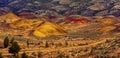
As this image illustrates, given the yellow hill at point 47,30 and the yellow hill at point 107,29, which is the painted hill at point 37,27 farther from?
the yellow hill at point 107,29

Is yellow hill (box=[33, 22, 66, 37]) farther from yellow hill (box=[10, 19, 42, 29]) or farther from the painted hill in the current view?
yellow hill (box=[10, 19, 42, 29])

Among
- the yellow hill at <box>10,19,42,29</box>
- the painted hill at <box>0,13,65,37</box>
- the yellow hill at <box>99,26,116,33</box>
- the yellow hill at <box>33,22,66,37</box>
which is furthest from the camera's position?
the yellow hill at <box>10,19,42,29</box>

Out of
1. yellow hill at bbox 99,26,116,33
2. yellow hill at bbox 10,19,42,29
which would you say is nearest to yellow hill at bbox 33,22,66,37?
yellow hill at bbox 10,19,42,29

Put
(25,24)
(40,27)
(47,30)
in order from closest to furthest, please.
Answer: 1. (47,30)
2. (40,27)
3. (25,24)

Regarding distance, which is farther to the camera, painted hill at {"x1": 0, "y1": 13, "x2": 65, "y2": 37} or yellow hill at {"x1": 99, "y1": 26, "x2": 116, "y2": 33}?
yellow hill at {"x1": 99, "y1": 26, "x2": 116, "y2": 33}

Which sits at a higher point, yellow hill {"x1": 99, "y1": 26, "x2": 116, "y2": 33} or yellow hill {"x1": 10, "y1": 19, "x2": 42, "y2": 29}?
yellow hill {"x1": 99, "y1": 26, "x2": 116, "y2": 33}

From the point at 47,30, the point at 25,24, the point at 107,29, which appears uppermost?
the point at 107,29

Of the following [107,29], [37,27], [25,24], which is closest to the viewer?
[107,29]

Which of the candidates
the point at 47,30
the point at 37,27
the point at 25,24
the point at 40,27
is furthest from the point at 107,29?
the point at 25,24

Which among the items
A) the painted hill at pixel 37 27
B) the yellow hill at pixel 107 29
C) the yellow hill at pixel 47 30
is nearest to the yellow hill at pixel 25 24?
the painted hill at pixel 37 27

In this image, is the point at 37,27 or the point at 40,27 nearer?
the point at 40,27

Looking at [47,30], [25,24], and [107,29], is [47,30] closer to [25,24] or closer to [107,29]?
[25,24]
